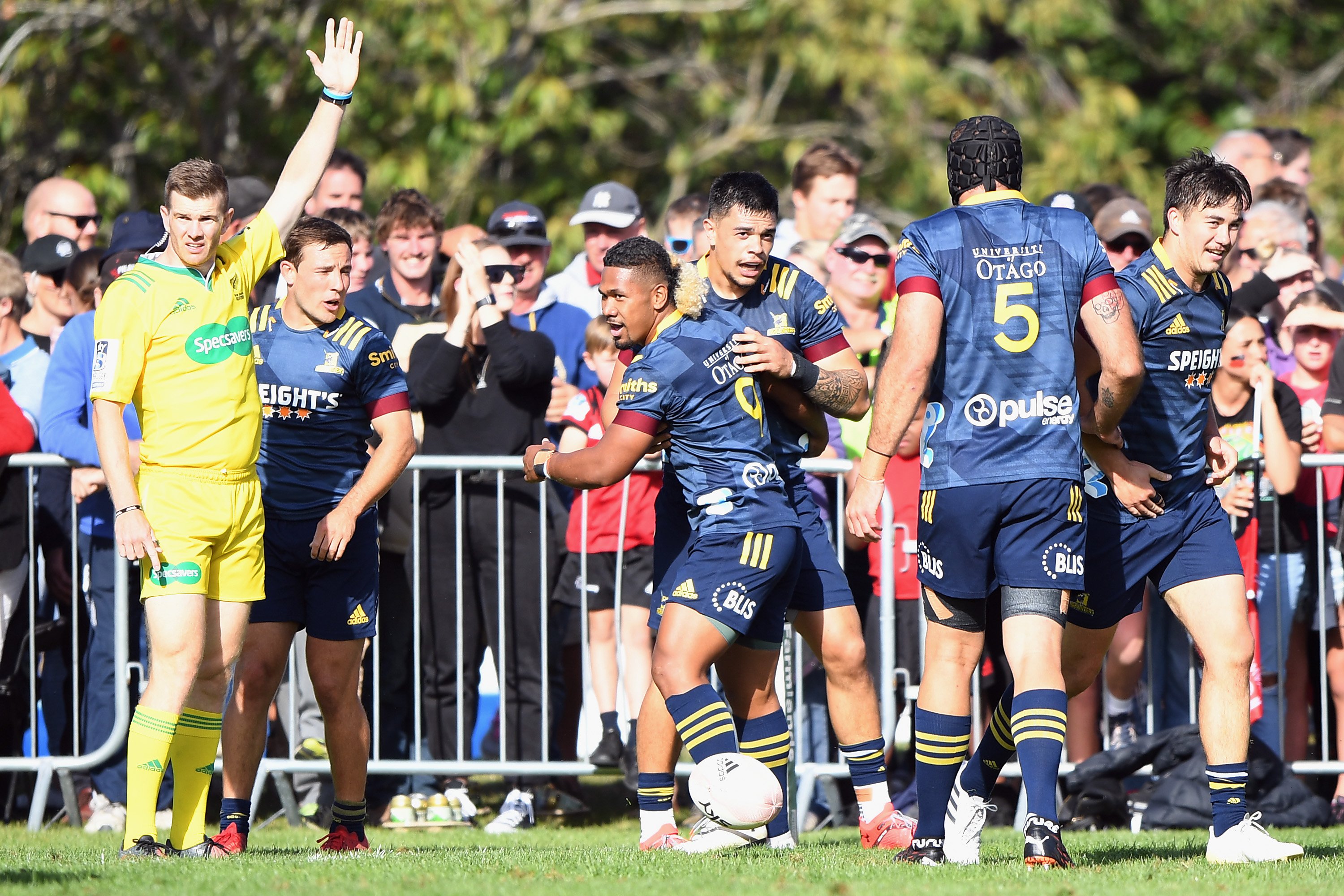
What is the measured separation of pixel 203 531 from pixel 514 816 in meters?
2.72

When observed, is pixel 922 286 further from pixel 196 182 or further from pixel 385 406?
pixel 196 182

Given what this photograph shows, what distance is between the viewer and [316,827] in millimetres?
8359

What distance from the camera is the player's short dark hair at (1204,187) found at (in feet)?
20.2

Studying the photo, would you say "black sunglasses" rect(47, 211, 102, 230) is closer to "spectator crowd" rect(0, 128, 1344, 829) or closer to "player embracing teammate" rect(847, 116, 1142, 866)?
"spectator crowd" rect(0, 128, 1344, 829)

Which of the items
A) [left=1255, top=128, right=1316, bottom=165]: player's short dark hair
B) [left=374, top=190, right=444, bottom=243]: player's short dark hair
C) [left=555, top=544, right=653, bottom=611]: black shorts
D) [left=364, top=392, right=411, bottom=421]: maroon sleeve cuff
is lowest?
[left=555, top=544, right=653, bottom=611]: black shorts

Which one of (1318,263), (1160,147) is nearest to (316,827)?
(1318,263)

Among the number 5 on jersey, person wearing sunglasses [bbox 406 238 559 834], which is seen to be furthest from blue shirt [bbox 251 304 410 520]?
the number 5 on jersey

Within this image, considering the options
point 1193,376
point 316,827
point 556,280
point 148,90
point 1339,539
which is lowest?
point 316,827

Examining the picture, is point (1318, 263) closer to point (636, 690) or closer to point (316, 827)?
point (636, 690)

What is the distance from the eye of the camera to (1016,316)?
18.9 feet

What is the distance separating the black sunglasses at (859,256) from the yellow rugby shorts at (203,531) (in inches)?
150

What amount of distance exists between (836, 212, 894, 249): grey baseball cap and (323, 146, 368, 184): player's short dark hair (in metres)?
2.96

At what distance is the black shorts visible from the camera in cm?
844

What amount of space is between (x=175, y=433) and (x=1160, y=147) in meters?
15.6
